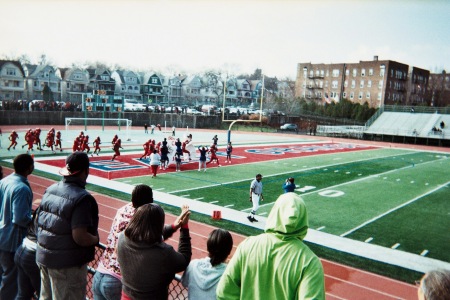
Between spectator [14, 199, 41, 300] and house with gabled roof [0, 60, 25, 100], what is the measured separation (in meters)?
70.3

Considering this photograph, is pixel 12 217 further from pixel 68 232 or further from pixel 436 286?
pixel 436 286

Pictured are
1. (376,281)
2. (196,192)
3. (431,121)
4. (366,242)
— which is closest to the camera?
(376,281)

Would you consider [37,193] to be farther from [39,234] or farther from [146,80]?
[146,80]

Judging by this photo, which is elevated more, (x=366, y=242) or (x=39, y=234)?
(x=39, y=234)

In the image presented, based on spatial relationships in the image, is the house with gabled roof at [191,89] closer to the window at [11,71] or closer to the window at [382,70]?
the window at [11,71]

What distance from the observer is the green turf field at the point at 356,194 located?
36.0 feet

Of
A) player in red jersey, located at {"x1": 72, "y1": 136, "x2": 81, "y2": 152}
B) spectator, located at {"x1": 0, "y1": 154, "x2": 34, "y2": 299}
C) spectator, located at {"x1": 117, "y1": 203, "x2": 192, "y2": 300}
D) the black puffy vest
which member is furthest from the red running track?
player in red jersey, located at {"x1": 72, "y1": 136, "x2": 81, "y2": 152}

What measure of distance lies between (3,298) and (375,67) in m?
78.2

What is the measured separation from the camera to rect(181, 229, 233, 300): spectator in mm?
3006

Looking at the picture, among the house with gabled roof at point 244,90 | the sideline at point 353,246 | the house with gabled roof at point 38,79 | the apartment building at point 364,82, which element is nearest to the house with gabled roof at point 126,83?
the house with gabled roof at point 38,79

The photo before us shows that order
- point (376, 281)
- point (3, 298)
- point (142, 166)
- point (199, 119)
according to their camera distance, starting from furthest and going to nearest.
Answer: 1. point (199, 119)
2. point (142, 166)
3. point (376, 281)
4. point (3, 298)

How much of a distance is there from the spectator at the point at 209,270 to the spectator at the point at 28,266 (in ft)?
6.16

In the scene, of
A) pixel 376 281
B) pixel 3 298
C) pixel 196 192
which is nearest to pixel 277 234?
pixel 3 298

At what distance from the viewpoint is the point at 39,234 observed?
3580mm
